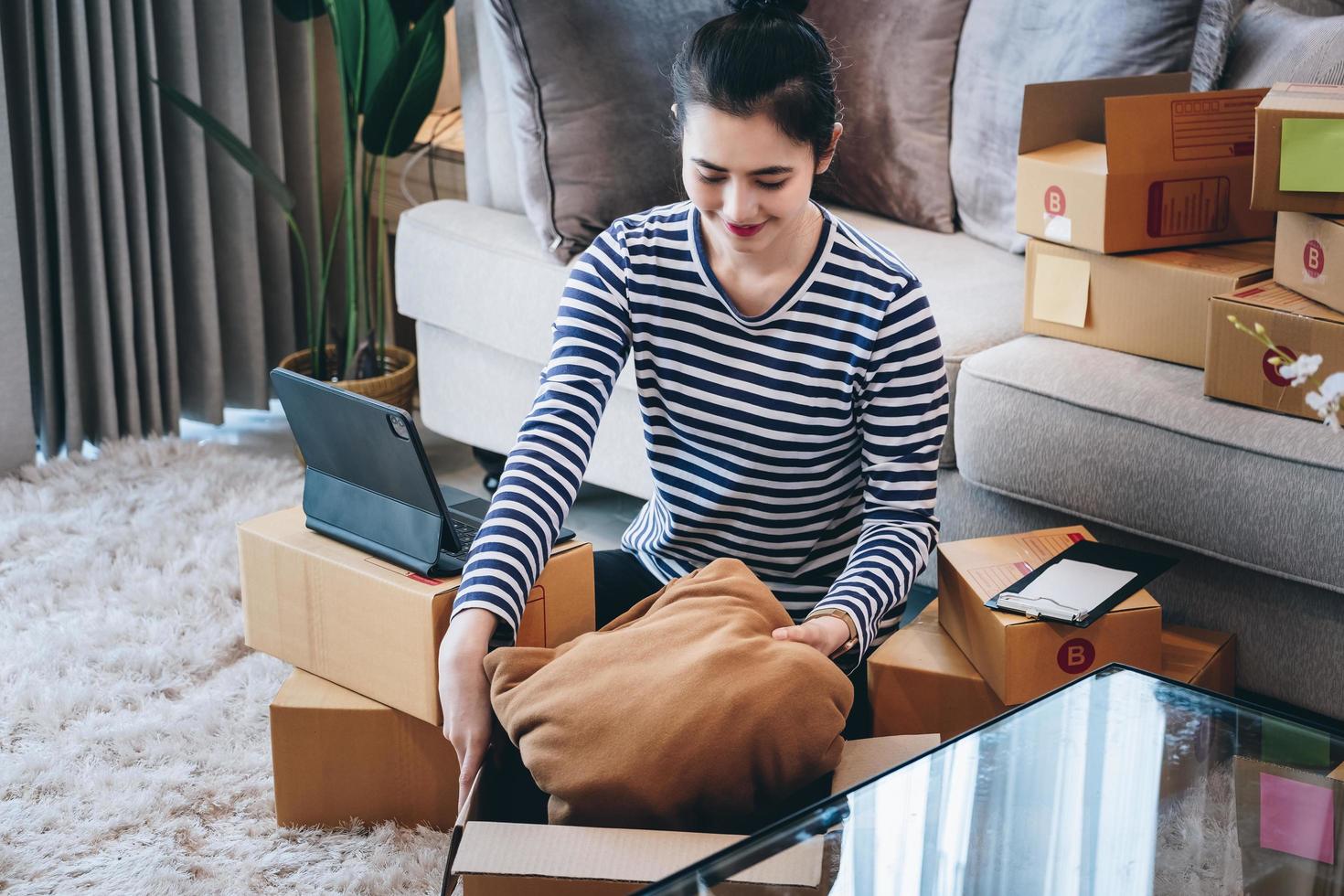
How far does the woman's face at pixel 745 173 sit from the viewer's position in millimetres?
1188

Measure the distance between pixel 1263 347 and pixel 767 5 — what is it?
68 centimetres

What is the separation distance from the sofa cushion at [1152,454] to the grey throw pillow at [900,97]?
56 cm

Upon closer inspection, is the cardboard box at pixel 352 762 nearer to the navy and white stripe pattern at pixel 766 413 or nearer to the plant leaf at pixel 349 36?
the navy and white stripe pattern at pixel 766 413

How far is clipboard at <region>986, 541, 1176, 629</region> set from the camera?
4.30 feet

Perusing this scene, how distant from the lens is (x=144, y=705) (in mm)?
1663

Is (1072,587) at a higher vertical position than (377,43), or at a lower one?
lower

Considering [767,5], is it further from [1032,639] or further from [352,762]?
[352,762]

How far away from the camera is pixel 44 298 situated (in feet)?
7.98

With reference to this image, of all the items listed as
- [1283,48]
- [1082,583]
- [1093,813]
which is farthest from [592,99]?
[1093,813]

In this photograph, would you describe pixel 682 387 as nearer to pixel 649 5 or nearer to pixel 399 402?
pixel 649 5

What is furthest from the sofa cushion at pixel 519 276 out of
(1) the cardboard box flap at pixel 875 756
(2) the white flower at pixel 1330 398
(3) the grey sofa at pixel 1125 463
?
(2) the white flower at pixel 1330 398

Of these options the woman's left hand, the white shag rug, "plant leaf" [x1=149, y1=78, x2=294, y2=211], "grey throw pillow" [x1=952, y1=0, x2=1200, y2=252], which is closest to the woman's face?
the woman's left hand

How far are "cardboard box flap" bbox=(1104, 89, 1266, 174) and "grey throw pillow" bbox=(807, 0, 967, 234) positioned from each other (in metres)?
0.60

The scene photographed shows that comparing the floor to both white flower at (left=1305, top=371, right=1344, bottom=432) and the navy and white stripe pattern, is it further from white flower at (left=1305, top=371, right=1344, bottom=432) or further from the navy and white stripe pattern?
white flower at (left=1305, top=371, right=1344, bottom=432)
